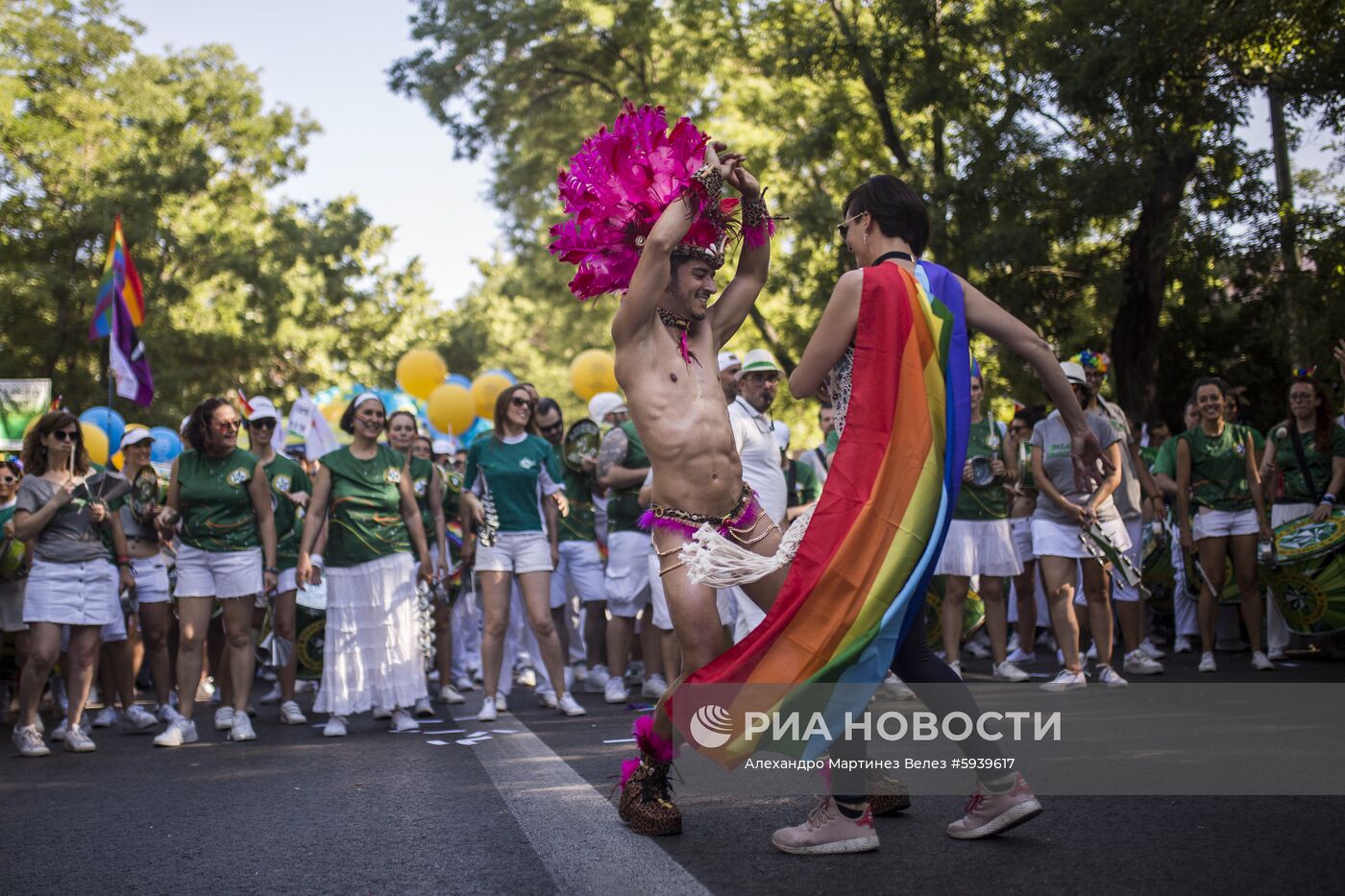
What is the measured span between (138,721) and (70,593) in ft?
4.70

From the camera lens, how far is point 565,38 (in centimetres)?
2639

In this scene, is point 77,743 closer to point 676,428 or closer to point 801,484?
point 676,428

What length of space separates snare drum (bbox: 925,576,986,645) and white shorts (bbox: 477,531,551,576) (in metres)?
3.01

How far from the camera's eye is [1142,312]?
16.5 meters

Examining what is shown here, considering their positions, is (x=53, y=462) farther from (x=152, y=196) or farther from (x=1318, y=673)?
(x=152, y=196)

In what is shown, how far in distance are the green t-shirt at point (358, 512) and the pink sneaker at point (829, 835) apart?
16.9ft

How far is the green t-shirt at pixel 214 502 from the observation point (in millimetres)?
8680

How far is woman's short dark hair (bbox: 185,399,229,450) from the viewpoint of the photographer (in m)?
8.72

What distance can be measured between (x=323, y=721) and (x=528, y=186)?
834 inches

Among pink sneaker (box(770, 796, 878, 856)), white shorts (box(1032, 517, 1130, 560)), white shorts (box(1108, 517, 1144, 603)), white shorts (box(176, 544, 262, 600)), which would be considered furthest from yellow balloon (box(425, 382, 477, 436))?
pink sneaker (box(770, 796, 878, 856))

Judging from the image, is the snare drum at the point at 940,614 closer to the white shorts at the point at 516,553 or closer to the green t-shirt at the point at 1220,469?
the green t-shirt at the point at 1220,469

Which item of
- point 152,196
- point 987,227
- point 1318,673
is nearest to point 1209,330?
point 987,227

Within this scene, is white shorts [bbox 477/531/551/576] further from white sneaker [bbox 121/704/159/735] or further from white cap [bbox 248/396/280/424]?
white sneaker [bbox 121/704/159/735]

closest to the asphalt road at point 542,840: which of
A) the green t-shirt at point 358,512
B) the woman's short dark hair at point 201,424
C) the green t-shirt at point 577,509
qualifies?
the green t-shirt at point 358,512
